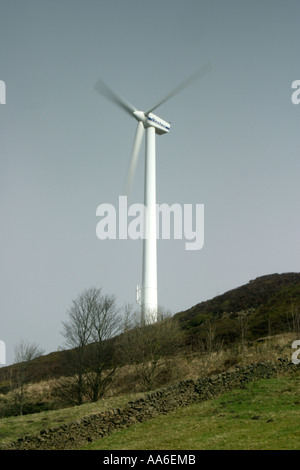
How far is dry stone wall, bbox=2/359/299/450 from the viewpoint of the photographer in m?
20.1

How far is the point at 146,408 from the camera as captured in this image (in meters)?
23.8

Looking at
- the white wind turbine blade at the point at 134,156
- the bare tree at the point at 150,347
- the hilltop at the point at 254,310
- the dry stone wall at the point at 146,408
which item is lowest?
the dry stone wall at the point at 146,408

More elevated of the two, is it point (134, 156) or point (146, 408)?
point (134, 156)

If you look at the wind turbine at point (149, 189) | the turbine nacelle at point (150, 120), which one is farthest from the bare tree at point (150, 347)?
the turbine nacelle at point (150, 120)

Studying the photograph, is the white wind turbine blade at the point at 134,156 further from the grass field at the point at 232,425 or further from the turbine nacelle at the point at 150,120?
the grass field at the point at 232,425

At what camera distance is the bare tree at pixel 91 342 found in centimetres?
3738

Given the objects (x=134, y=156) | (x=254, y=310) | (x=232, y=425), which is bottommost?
(x=232, y=425)

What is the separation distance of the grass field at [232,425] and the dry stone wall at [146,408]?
55cm

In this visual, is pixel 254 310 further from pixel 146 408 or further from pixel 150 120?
pixel 146 408

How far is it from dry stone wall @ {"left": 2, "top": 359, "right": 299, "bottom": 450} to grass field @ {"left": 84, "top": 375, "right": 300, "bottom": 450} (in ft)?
1.79

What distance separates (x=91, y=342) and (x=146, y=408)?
17.9 meters

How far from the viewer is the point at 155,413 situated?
2392 cm

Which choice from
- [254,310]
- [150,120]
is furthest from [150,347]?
[254,310]
